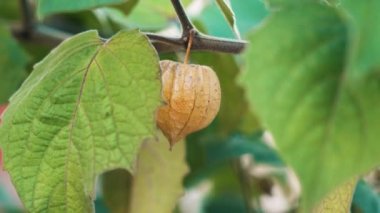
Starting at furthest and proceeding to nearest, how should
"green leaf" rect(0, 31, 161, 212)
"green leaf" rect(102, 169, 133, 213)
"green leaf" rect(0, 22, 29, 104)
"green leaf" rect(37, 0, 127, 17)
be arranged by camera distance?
"green leaf" rect(0, 22, 29, 104) < "green leaf" rect(102, 169, 133, 213) < "green leaf" rect(37, 0, 127, 17) < "green leaf" rect(0, 31, 161, 212)

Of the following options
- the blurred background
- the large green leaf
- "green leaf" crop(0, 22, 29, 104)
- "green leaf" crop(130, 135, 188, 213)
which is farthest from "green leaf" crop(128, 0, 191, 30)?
the large green leaf

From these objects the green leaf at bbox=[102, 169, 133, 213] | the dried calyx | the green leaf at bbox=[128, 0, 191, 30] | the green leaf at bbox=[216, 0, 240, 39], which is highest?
the green leaf at bbox=[216, 0, 240, 39]

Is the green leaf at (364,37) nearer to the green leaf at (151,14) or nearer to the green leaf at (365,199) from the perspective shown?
the green leaf at (365,199)

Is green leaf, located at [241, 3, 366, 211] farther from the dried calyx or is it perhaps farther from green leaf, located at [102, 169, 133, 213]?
green leaf, located at [102, 169, 133, 213]

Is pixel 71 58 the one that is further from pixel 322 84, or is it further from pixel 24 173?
pixel 322 84

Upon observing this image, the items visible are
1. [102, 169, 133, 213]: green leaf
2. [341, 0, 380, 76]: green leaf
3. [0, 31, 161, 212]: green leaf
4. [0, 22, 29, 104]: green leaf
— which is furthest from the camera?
[0, 22, 29, 104]: green leaf

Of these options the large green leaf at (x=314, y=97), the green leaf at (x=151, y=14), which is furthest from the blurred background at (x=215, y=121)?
the large green leaf at (x=314, y=97)

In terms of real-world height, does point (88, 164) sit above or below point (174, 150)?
above

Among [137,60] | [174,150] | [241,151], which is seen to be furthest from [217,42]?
[241,151]
